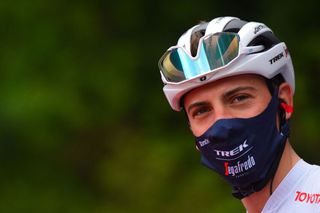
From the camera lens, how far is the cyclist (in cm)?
528

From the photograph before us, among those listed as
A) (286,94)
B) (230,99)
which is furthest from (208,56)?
(286,94)

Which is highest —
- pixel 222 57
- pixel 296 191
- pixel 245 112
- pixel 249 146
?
pixel 222 57

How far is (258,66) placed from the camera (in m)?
5.36

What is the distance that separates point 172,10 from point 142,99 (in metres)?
0.98

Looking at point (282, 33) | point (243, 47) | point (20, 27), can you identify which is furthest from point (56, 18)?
point (243, 47)

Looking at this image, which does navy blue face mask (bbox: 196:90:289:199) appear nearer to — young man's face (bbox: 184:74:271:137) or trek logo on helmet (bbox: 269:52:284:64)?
young man's face (bbox: 184:74:271:137)

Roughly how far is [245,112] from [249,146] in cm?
17

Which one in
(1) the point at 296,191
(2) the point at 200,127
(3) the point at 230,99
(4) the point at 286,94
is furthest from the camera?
(4) the point at 286,94

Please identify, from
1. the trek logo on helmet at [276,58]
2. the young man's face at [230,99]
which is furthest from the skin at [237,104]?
the trek logo on helmet at [276,58]

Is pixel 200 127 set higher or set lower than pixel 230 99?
lower

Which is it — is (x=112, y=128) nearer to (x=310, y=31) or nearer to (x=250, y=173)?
(x=310, y=31)

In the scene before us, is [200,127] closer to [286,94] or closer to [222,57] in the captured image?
[222,57]

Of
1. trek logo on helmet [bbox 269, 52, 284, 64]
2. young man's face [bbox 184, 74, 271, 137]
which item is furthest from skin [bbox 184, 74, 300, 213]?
trek logo on helmet [bbox 269, 52, 284, 64]

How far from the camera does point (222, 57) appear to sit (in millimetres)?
5359
